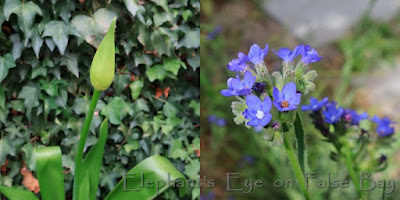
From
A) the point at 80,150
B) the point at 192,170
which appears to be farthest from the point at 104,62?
the point at 192,170

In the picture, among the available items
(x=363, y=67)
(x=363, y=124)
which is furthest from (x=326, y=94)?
(x=363, y=124)

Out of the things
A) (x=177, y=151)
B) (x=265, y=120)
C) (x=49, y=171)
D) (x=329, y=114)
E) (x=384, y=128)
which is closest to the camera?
(x=265, y=120)

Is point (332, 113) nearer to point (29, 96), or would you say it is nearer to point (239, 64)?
point (239, 64)

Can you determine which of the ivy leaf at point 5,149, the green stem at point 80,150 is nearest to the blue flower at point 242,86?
the green stem at point 80,150

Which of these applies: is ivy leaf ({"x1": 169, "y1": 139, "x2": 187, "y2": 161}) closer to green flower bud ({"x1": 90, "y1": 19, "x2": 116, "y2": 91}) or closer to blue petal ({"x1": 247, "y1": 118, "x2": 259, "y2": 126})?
green flower bud ({"x1": 90, "y1": 19, "x2": 116, "y2": 91})

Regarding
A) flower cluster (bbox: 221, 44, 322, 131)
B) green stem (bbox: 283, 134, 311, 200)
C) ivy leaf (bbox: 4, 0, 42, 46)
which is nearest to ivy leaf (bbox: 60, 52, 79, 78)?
ivy leaf (bbox: 4, 0, 42, 46)

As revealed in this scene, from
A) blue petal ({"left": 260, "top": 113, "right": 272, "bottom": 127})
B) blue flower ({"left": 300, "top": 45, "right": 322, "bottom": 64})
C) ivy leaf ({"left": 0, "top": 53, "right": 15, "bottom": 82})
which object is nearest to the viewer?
blue petal ({"left": 260, "top": 113, "right": 272, "bottom": 127})

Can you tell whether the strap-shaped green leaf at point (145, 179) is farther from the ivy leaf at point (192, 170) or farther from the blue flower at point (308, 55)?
the blue flower at point (308, 55)
